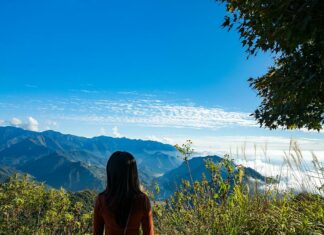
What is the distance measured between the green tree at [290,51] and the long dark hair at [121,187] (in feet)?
8.15

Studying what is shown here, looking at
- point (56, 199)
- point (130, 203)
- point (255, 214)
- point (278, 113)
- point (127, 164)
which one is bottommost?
point (56, 199)

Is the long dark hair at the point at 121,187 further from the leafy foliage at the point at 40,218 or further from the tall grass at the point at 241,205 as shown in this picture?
the leafy foliage at the point at 40,218

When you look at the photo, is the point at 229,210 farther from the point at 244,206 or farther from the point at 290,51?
the point at 290,51

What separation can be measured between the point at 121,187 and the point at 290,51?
510 centimetres

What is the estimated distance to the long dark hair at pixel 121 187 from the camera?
3.45 m

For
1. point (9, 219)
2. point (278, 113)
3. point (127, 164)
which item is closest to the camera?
point (127, 164)

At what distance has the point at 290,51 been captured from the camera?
714cm

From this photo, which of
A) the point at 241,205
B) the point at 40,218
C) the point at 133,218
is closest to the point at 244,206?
the point at 241,205

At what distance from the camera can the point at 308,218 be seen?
17.9ft

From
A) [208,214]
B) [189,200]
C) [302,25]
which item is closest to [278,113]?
[189,200]

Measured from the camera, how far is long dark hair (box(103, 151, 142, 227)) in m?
3.45

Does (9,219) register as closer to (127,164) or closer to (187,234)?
(187,234)

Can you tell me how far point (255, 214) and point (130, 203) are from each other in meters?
2.97

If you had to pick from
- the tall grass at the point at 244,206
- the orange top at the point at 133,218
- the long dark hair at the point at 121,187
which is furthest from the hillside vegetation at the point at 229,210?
the long dark hair at the point at 121,187
